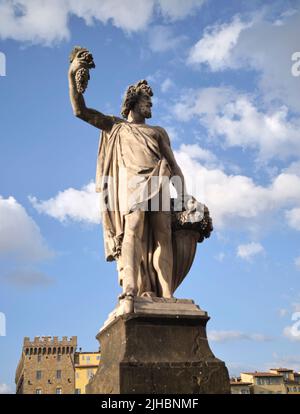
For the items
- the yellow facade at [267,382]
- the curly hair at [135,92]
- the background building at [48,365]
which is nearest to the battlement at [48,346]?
the background building at [48,365]

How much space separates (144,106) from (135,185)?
1586 millimetres

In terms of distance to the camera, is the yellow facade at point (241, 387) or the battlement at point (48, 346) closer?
the yellow facade at point (241, 387)

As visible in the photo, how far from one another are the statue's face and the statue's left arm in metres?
0.38

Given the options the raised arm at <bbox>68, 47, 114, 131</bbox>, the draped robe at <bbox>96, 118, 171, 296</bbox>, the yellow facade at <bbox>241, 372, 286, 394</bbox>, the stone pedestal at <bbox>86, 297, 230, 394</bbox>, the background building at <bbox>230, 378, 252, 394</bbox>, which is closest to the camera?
the stone pedestal at <bbox>86, 297, 230, 394</bbox>

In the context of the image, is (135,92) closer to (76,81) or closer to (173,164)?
(76,81)

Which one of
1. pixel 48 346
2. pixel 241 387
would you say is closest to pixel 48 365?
pixel 48 346

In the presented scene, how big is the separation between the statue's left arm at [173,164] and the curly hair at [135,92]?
0.66m

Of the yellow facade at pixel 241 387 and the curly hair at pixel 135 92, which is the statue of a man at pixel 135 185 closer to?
the curly hair at pixel 135 92

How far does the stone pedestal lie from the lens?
5.84 meters

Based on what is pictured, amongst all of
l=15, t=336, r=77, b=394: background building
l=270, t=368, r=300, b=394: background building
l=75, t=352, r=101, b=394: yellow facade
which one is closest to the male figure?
l=270, t=368, r=300, b=394: background building

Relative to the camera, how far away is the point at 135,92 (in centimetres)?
809

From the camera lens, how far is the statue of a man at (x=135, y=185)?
273 inches

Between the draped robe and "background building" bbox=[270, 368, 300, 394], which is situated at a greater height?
"background building" bbox=[270, 368, 300, 394]

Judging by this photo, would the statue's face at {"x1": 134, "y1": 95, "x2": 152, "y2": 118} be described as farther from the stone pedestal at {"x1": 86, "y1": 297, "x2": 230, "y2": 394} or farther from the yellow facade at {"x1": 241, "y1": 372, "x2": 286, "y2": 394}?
the yellow facade at {"x1": 241, "y1": 372, "x2": 286, "y2": 394}
